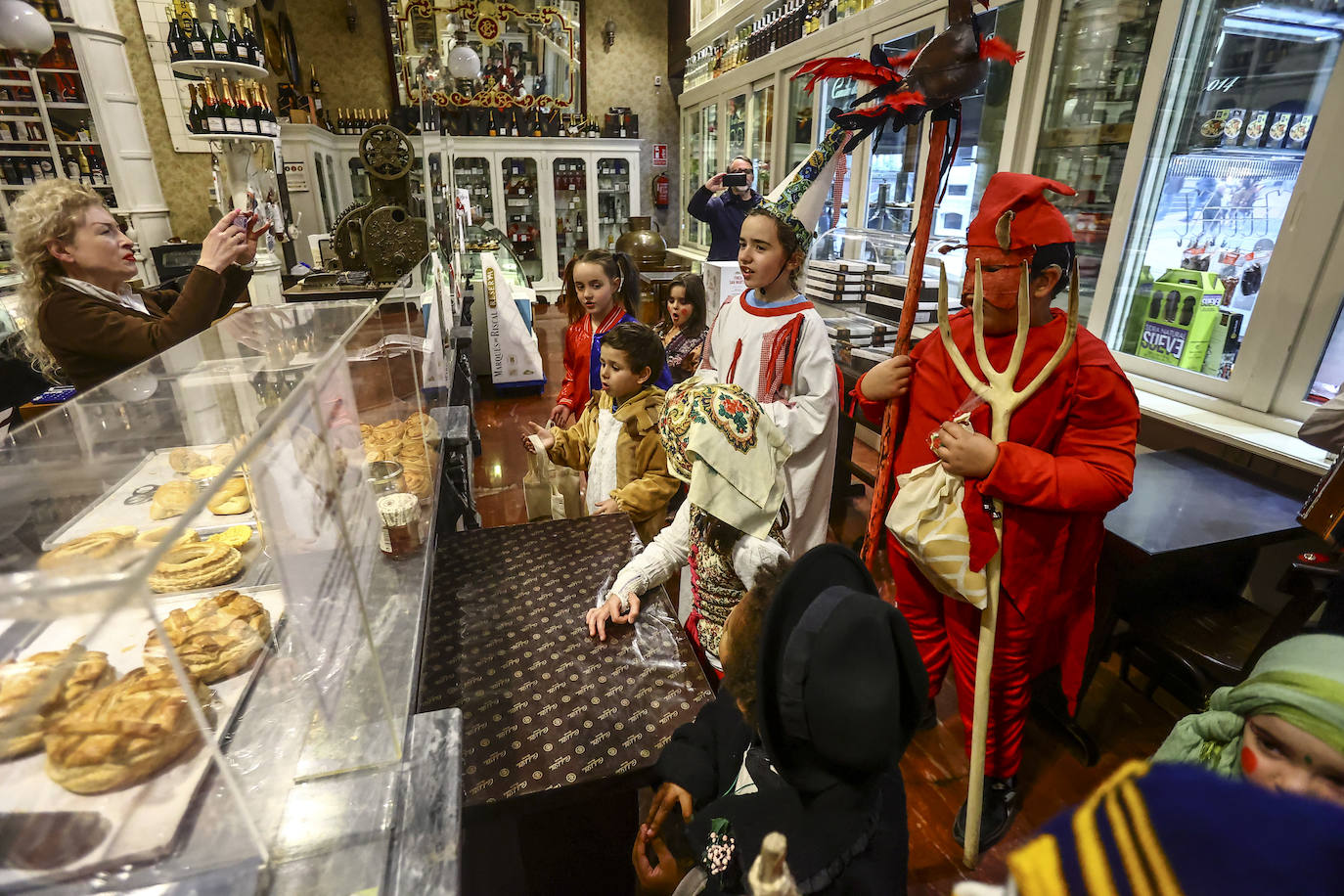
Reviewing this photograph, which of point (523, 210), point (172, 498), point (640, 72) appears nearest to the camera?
point (172, 498)

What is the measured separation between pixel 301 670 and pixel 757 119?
6.52m

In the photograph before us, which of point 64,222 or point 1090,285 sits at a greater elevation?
point 64,222

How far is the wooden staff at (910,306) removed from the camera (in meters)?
1.57

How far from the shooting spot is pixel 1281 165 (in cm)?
226

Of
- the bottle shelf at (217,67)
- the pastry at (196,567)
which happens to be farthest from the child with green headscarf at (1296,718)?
the bottle shelf at (217,67)

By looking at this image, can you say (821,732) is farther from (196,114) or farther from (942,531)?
(196,114)

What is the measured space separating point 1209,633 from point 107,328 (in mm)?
3413

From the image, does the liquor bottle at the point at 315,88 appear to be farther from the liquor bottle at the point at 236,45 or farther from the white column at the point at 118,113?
the liquor bottle at the point at 236,45

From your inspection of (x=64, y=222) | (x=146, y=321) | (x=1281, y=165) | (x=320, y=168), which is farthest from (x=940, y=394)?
(x=320, y=168)

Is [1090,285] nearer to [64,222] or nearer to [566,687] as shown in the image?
[566,687]

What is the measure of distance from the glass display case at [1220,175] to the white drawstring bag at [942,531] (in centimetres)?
177

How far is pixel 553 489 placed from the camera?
2.71 m

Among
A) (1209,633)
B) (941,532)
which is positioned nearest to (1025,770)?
(1209,633)

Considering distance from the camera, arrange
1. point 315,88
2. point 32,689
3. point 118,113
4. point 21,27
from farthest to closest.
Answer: point 315,88, point 118,113, point 21,27, point 32,689
